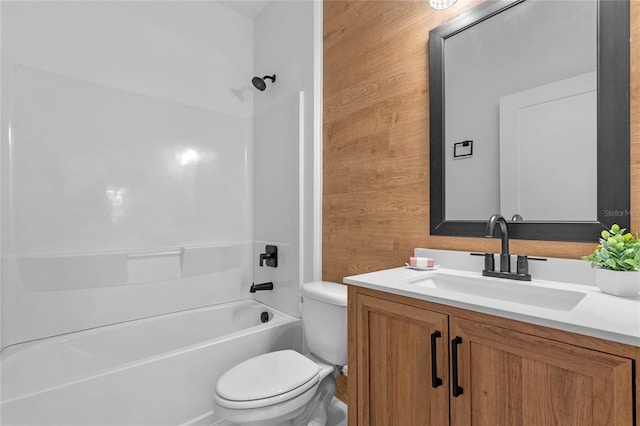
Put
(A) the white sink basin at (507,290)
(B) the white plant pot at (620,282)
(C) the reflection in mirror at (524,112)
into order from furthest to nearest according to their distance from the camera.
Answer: (C) the reflection in mirror at (524,112) < (A) the white sink basin at (507,290) < (B) the white plant pot at (620,282)

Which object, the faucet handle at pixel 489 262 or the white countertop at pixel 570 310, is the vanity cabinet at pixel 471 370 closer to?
the white countertop at pixel 570 310

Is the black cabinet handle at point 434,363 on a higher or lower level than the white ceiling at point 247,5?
lower

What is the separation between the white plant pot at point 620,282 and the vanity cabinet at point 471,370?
0.31 meters

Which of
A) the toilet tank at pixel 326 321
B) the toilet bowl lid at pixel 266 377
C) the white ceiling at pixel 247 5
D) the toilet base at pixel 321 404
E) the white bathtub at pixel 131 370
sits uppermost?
the white ceiling at pixel 247 5

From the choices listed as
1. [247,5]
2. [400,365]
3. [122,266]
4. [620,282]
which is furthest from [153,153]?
[620,282]

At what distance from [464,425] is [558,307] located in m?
0.44

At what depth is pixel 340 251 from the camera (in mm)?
1830

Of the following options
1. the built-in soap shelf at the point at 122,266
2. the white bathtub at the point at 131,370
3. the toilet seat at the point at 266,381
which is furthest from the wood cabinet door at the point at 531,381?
the built-in soap shelf at the point at 122,266

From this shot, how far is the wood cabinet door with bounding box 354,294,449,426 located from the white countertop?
0.05m

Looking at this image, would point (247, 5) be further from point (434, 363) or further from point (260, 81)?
point (434, 363)

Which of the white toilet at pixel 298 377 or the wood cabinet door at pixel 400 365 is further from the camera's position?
the white toilet at pixel 298 377

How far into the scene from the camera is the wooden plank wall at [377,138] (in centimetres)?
143

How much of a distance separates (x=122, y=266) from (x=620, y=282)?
2.30m

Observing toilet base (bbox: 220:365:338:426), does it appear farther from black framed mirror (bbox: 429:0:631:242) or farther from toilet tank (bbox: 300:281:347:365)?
black framed mirror (bbox: 429:0:631:242)
